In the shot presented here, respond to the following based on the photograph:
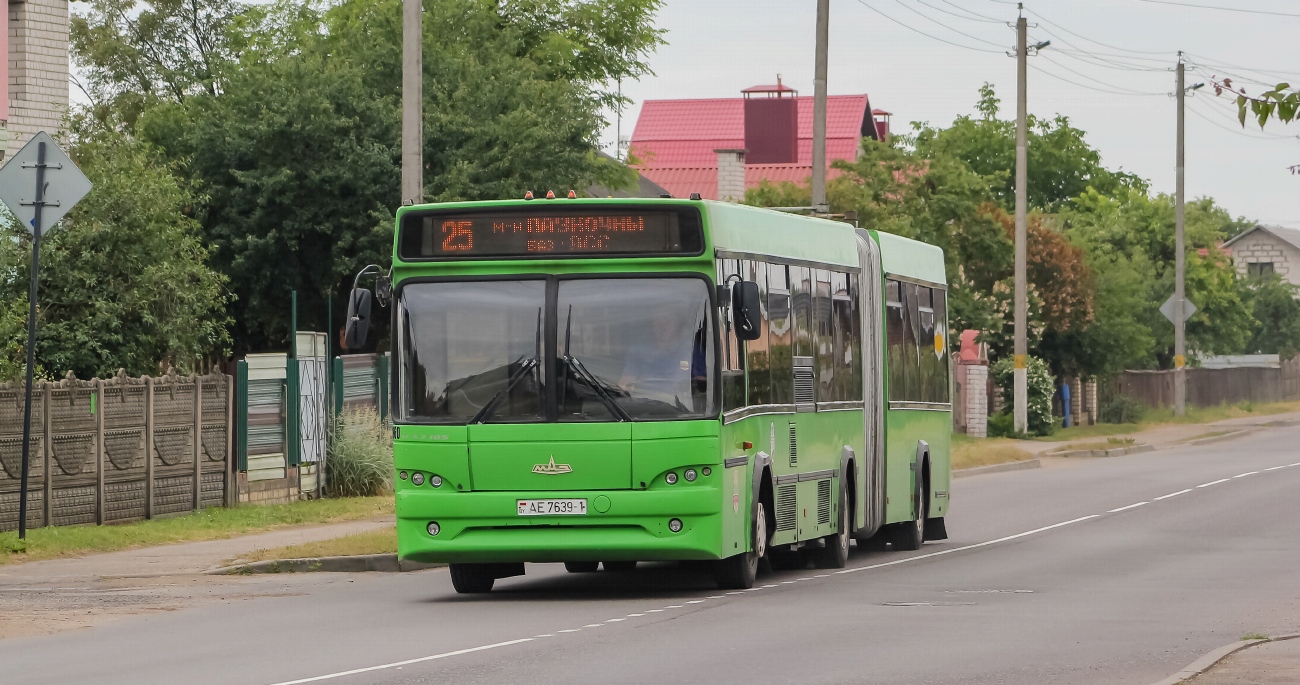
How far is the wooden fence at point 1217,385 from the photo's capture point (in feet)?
222

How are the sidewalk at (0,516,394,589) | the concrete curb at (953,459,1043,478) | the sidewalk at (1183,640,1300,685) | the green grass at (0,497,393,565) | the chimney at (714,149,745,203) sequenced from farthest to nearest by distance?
1. the chimney at (714,149,745,203)
2. the concrete curb at (953,459,1043,478)
3. the green grass at (0,497,393,565)
4. the sidewalk at (0,516,394,589)
5. the sidewalk at (1183,640,1300,685)

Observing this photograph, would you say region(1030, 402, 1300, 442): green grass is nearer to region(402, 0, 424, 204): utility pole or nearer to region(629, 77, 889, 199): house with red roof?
region(629, 77, 889, 199): house with red roof

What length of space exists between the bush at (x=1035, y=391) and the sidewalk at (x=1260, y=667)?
38261 millimetres

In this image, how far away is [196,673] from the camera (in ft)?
37.8

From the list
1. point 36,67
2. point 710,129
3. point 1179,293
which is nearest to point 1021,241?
point 1179,293

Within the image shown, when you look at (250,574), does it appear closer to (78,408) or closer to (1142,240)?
(78,408)

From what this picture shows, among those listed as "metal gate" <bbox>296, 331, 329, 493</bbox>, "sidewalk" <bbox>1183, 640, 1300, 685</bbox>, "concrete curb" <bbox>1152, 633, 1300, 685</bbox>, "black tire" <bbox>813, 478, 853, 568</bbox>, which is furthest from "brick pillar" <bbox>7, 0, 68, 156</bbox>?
"sidewalk" <bbox>1183, 640, 1300, 685</bbox>

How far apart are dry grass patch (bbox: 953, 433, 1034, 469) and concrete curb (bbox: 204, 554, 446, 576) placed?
2075 centimetres

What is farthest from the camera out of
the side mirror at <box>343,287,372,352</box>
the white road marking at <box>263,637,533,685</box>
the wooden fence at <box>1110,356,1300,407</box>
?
the wooden fence at <box>1110,356,1300,407</box>

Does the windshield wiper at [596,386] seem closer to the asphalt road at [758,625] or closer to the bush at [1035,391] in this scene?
the asphalt road at [758,625]

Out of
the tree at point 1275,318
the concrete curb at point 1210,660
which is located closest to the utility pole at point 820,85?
the concrete curb at point 1210,660

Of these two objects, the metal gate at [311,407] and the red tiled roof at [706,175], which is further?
the red tiled roof at [706,175]

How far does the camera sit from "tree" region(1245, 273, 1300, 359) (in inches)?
3780

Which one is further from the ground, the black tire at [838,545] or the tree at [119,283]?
the tree at [119,283]
